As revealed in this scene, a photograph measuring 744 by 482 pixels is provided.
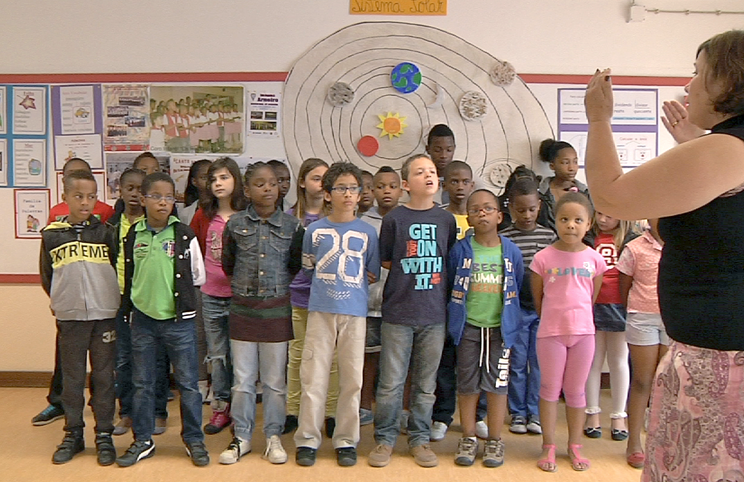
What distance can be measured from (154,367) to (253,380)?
0.45 meters

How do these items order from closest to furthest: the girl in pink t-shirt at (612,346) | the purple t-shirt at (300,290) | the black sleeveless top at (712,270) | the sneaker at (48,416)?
the black sleeveless top at (712,270) < the purple t-shirt at (300,290) < the girl in pink t-shirt at (612,346) < the sneaker at (48,416)

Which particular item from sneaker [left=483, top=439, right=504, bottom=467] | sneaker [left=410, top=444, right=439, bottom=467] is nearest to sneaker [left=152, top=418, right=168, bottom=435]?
sneaker [left=410, top=444, right=439, bottom=467]

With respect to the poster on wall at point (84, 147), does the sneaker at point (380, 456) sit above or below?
below

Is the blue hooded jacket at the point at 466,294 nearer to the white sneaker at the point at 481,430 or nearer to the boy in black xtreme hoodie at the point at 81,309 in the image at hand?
the white sneaker at the point at 481,430

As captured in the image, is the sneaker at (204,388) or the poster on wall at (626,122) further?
the poster on wall at (626,122)

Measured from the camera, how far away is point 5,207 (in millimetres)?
4035

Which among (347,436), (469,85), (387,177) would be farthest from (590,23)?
(347,436)

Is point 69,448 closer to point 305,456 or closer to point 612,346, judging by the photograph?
point 305,456

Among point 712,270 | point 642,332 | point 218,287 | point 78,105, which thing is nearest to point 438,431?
point 642,332

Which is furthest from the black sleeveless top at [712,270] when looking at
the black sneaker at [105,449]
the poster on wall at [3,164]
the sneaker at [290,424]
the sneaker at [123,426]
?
the poster on wall at [3,164]

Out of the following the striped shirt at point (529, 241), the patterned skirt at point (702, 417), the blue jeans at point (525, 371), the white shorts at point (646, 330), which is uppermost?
the striped shirt at point (529, 241)

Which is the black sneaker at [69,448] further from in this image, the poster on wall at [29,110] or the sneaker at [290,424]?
the poster on wall at [29,110]

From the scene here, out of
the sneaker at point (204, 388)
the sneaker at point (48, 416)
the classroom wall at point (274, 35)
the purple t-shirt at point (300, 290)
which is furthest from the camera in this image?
the classroom wall at point (274, 35)

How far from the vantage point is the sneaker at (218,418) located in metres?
3.19
